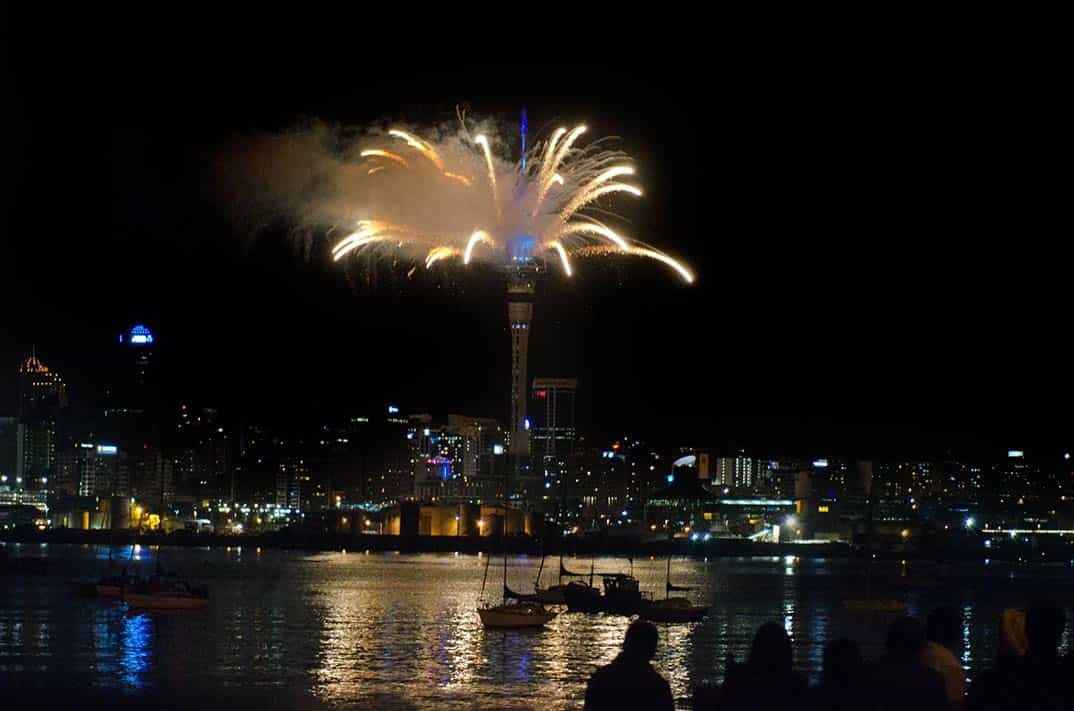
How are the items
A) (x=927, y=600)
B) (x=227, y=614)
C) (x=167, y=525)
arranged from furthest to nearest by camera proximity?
(x=167, y=525) → (x=927, y=600) → (x=227, y=614)

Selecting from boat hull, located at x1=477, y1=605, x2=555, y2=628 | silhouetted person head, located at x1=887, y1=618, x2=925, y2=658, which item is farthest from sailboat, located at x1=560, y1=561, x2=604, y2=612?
silhouetted person head, located at x1=887, y1=618, x2=925, y2=658

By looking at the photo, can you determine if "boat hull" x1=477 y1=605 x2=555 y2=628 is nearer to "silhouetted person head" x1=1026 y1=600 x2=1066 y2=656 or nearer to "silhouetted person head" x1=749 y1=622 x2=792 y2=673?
"silhouetted person head" x1=1026 y1=600 x2=1066 y2=656

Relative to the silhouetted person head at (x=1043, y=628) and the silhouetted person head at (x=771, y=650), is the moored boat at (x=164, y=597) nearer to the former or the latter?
the silhouetted person head at (x=771, y=650)

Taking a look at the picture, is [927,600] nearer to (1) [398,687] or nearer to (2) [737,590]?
(2) [737,590]

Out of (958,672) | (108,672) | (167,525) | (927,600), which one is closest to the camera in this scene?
(958,672)

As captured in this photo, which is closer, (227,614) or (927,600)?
(227,614)

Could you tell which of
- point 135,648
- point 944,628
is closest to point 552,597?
point 135,648

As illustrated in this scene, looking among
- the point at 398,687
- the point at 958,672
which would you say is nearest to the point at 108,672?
the point at 398,687
